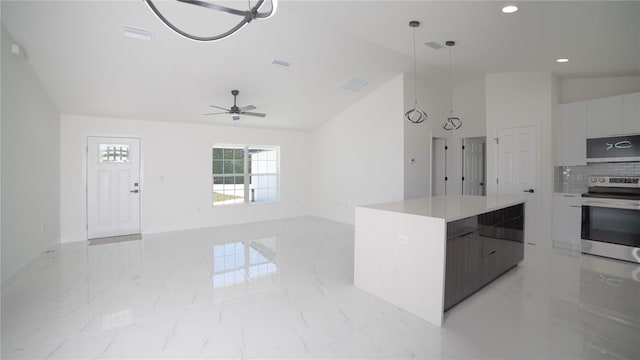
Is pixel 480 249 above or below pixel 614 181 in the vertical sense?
below

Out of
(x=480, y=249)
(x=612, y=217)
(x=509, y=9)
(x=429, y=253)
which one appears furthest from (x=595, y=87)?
(x=429, y=253)

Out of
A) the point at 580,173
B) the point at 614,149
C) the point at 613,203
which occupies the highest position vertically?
the point at 614,149

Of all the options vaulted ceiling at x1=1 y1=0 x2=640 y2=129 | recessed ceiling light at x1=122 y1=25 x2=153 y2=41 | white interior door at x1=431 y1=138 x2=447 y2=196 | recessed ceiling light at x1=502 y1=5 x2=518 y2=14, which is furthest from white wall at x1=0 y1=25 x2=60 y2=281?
white interior door at x1=431 y1=138 x2=447 y2=196

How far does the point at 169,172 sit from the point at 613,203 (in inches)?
293

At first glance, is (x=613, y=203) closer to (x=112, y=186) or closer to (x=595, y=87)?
(x=595, y=87)

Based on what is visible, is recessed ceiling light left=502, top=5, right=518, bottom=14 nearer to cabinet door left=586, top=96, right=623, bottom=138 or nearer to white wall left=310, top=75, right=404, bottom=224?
white wall left=310, top=75, right=404, bottom=224

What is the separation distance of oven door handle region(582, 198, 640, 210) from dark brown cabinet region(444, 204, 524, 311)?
4.36 ft

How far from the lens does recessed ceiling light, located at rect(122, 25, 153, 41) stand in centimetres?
341

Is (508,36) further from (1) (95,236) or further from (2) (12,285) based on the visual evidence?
(1) (95,236)

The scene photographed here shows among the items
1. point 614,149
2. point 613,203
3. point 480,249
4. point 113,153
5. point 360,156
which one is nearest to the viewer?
point 480,249

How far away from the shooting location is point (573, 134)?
4.63 m

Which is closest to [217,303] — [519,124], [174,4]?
[174,4]

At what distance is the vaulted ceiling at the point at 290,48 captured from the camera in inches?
124

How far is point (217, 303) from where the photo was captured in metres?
2.83
